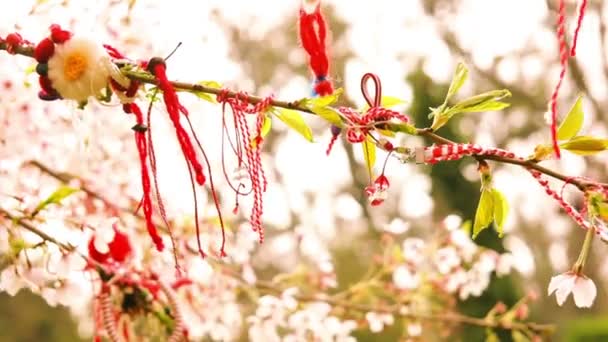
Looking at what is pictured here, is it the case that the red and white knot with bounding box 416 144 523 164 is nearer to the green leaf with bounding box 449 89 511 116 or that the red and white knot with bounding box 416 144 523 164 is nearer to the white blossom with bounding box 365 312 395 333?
the green leaf with bounding box 449 89 511 116

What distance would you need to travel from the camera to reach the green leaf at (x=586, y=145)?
424 mm

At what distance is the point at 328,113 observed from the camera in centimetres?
47

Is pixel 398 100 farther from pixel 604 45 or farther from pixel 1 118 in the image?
pixel 604 45

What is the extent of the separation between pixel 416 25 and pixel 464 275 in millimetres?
2744

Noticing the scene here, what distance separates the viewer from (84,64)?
0.48 m

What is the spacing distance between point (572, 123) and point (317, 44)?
0.20 meters

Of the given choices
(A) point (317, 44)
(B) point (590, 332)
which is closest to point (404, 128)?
(A) point (317, 44)

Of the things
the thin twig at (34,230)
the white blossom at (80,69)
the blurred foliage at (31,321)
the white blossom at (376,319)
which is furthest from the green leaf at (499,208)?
the blurred foliage at (31,321)


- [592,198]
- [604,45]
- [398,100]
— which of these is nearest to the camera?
[592,198]

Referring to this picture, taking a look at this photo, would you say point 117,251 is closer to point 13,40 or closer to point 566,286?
point 13,40

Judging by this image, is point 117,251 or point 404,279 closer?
point 117,251

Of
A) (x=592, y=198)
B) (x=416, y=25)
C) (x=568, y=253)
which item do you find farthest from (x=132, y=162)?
(x=568, y=253)

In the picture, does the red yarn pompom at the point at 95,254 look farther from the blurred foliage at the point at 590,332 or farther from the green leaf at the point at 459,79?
the blurred foliage at the point at 590,332

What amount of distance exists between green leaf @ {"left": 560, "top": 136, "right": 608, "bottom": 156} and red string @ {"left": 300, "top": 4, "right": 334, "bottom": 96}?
0.61 ft
